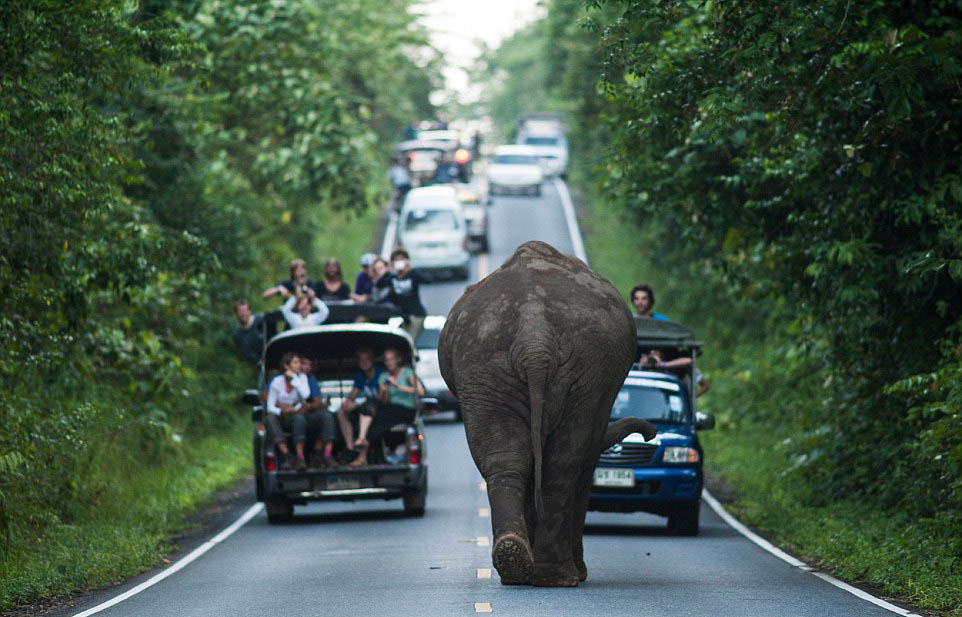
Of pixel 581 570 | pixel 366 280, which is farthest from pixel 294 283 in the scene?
pixel 581 570

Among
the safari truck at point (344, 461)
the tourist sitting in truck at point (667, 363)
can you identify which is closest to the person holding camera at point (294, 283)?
the safari truck at point (344, 461)

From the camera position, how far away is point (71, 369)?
19.7 metres

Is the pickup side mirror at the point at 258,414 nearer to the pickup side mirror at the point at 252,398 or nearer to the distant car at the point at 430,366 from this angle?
the pickup side mirror at the point at 252,398

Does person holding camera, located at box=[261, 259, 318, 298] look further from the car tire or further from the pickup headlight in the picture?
the pickup headlight

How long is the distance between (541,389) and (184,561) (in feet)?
17.1

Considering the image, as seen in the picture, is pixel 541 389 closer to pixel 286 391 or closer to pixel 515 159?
pixel 286 391

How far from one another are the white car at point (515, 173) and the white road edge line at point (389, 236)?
7.21 metres

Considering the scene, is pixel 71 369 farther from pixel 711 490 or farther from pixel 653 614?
pixel 653 614

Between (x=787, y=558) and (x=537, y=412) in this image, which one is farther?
(x=787, y=558)

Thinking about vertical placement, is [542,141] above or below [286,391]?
above

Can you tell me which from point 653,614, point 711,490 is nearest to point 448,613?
point 653,614

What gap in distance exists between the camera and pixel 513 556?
453 inches

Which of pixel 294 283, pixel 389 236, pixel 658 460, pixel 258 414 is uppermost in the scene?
A: pixel 389 236

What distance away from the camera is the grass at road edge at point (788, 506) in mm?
13641
